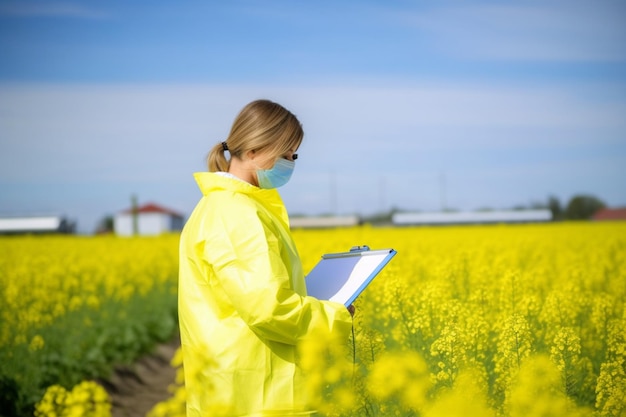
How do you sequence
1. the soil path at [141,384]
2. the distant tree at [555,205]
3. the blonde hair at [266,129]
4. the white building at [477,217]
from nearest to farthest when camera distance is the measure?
the blonde hair at [266,129] → the soil path at [141,384] → the white building at [477,217] → the distant tree at [555,205]

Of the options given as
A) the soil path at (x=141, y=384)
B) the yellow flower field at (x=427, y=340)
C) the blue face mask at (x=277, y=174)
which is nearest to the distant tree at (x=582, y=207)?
the yellow flower field at (x=427, y=340)

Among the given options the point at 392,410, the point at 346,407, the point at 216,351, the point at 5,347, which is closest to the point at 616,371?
the point at 392,410

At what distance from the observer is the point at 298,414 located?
281cm

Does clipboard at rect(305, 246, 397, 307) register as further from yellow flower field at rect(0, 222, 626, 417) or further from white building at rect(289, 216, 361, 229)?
white building at rect(289, 216, 361, 229)

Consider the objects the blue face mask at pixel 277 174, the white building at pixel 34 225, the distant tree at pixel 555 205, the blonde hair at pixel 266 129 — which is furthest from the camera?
the distant tree at pixel 555 205

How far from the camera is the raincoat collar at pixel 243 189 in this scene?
9.41 ft

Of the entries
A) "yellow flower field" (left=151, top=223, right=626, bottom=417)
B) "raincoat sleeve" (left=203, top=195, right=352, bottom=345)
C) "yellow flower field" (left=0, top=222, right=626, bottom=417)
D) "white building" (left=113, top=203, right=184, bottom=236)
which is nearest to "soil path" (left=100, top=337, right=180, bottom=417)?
"yellow flower field" (left=0, top=222, right=626, bottom=417)

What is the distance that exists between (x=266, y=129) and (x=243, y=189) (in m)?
0.22

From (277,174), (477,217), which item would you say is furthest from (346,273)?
(477,217)

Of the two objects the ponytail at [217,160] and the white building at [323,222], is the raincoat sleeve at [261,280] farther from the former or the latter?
the white building at [323,222]

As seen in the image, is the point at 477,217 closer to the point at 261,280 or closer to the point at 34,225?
the point at 34,225

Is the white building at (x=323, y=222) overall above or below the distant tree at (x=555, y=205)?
above

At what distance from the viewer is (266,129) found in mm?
2824

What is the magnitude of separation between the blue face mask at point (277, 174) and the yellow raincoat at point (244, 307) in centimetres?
6
